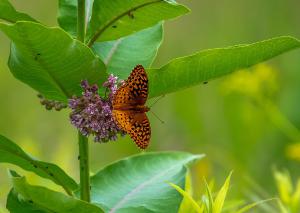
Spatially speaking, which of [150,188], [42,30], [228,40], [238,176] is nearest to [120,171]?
[150,188]

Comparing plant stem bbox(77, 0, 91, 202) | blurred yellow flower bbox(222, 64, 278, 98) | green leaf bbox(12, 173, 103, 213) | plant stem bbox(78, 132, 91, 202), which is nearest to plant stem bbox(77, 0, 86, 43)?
plant stem bbox(77, 0, 91, 202)

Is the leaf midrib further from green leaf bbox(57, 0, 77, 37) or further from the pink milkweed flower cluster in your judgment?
green leaf bbox(57, 0, 77, 37)

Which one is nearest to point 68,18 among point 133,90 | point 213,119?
point 133,90

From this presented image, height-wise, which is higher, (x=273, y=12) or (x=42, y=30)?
(x=42, y=30)

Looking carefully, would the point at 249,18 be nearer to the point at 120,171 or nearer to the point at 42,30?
the point at 120,171

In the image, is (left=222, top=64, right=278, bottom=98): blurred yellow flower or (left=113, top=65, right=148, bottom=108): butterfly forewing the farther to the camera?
(left=222, top=64, right=278, bottom=98): blurred yellow flower

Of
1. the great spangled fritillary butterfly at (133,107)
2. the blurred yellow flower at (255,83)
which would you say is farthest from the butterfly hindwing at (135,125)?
the blurred yellow flower at (255,83)
